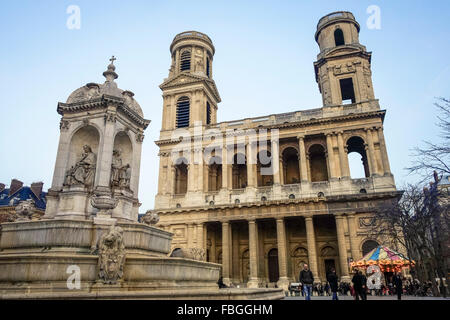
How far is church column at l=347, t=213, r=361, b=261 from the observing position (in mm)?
27328

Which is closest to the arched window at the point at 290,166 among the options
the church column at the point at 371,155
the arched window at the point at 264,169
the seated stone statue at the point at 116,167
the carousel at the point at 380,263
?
the arched window at the point at 264,169

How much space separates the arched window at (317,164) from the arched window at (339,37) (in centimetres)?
1290

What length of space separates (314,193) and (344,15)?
21.5 m

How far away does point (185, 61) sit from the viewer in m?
41.3

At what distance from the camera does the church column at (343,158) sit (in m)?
30.0

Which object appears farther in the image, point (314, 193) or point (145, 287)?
point (314, 193)

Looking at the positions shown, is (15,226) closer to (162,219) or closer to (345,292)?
(345,292)

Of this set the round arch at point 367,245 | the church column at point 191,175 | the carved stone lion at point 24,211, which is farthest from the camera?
the church column at point 191,175

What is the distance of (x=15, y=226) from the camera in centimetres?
887

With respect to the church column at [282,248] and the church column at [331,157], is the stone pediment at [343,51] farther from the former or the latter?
the church column at [282,248]

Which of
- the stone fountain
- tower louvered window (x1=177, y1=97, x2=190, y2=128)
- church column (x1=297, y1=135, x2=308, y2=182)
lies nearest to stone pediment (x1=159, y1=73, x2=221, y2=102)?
tower louvered window (x1=177, y1=97, x2=190, y2=128)

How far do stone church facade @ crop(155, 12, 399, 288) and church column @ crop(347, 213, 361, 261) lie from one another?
0.27 ft

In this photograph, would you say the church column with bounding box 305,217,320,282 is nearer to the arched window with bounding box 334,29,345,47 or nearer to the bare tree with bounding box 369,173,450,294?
the bare tree with bounding box 369,173,450,294
